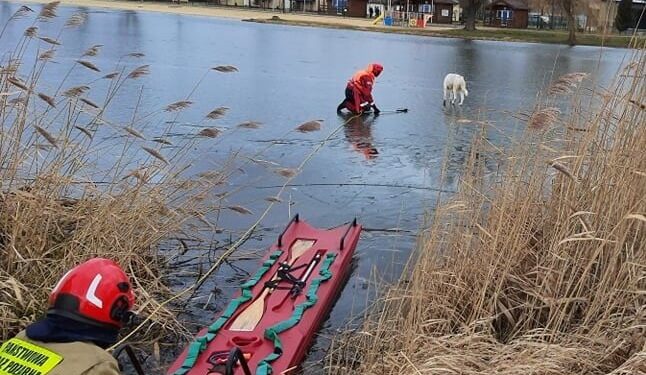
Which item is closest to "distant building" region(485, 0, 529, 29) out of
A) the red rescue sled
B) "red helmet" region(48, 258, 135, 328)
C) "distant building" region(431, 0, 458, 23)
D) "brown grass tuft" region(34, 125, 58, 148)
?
"distant building" region(431, 0, 458, 23)

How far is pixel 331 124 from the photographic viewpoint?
1156cm

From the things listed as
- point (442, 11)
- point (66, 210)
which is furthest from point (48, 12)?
point (442, 11)

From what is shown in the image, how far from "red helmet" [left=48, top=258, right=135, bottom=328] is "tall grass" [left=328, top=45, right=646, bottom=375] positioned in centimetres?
140

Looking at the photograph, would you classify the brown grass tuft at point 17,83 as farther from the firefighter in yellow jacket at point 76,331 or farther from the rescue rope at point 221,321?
the firefighter in yellow jacket at point 76,331

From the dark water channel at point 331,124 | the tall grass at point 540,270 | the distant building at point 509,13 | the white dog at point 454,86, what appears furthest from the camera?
the distant building at point 509,13

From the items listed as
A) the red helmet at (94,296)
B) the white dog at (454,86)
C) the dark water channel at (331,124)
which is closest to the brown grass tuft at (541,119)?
the dark water channel at (331,124)

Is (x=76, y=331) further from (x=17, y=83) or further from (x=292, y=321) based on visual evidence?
(x=17, y=83)

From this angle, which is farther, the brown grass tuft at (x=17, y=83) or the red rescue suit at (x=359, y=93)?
the red rescue suit at (x=359, y=93)

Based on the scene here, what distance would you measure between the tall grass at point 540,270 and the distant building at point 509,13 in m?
71.2

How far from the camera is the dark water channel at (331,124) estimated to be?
6.23 m

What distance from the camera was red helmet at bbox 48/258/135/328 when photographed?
8.29ft

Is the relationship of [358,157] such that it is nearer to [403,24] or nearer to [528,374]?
[528,374]

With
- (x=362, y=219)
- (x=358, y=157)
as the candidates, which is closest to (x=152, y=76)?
(x=358, y=157)

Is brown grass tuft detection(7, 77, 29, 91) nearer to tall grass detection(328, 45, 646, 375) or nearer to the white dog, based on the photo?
tall grass detection(328, 45, 646, 375)
